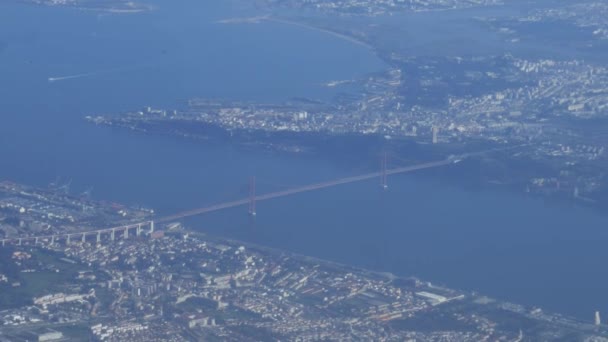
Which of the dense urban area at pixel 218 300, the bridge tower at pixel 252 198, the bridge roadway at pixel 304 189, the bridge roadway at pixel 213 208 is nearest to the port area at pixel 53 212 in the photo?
the bridge roadway at pixel 213 208

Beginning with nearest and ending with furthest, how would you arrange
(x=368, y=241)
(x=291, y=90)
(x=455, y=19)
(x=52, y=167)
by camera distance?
(x=368, y=241), (x=52, y=167), (x=291, y=90), (x=455, y=19)

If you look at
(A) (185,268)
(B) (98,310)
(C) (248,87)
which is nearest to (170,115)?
(C) (248,87)

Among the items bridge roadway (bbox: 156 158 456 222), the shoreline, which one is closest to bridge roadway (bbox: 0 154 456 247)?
bridge roadway (bbox: 156 158 456 222)

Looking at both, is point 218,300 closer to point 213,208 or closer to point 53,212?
point 213,208

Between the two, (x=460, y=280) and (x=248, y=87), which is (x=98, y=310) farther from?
(x=248, y=87)

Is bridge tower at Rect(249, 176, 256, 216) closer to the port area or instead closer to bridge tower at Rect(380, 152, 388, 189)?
the port area

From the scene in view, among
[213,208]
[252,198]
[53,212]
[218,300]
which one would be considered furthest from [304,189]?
[218,300]

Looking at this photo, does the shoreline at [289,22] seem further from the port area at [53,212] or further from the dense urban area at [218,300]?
the dense urban area at [218,300]
